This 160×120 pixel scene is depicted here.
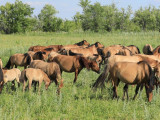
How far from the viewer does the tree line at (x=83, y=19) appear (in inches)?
2571

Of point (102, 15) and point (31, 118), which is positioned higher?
point (102, 15)

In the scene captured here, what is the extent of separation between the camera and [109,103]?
8.05 meters

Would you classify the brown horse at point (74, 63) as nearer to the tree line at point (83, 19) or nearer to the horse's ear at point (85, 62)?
the horse's ear at point (85, 62)

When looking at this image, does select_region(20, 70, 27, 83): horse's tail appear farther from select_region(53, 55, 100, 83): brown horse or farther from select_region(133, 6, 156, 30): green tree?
select_region(133, 6, 156, 30): green tree

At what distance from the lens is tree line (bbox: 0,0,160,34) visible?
65312 mm

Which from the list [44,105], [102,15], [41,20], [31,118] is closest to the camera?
[31,118]

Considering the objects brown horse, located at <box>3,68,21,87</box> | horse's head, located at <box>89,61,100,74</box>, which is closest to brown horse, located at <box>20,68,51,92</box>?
brown horse, located at <box>3,68,21,87</box>

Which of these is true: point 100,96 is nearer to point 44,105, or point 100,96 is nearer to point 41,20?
point 44,105

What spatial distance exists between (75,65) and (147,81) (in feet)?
14.1

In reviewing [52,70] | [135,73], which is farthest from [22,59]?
[135,73]

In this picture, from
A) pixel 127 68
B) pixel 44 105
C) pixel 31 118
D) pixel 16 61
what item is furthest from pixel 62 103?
pixel 16 61

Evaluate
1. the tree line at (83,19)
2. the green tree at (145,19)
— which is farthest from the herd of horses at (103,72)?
the green tree at (145,19)

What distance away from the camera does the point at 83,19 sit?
81375 millimetres

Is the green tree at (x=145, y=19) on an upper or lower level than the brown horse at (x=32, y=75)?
upper
